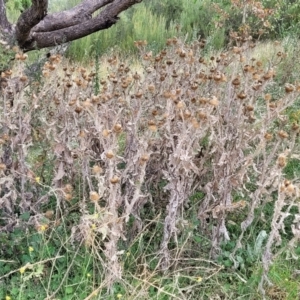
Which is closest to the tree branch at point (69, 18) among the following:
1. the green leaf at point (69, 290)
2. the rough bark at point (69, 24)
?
the rough bark at point (69, 24)

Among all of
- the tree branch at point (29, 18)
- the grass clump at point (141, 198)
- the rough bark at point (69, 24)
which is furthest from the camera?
the rough bark at point (69, 24)

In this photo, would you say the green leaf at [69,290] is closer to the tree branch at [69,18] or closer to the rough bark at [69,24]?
the rough bark at [69,24]

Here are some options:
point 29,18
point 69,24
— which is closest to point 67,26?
point 69,24

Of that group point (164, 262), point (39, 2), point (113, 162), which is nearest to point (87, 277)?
point (164, 262)

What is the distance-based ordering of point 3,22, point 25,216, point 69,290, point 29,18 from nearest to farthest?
point 69,290, point 25,216, point 29,18, point 3,22

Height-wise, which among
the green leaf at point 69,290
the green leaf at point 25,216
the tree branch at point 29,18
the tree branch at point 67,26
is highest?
the tree branch at point 29,18

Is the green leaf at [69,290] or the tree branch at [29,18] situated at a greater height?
the tree branch at [29,18]

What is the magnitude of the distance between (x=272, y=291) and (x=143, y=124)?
1086 mm

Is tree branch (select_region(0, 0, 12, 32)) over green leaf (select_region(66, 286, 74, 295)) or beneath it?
over

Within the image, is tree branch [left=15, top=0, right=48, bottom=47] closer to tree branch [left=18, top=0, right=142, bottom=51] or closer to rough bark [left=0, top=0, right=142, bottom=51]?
rough bark [left=0, top=0, right=142, bottom=51]

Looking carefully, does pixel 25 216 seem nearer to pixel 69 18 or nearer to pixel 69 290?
pixel 69 290

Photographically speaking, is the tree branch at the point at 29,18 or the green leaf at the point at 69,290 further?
the tree branch at the point at 29,18

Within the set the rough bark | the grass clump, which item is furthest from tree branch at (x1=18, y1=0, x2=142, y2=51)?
the grass clump

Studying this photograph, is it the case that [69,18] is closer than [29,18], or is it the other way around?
[29,18]
